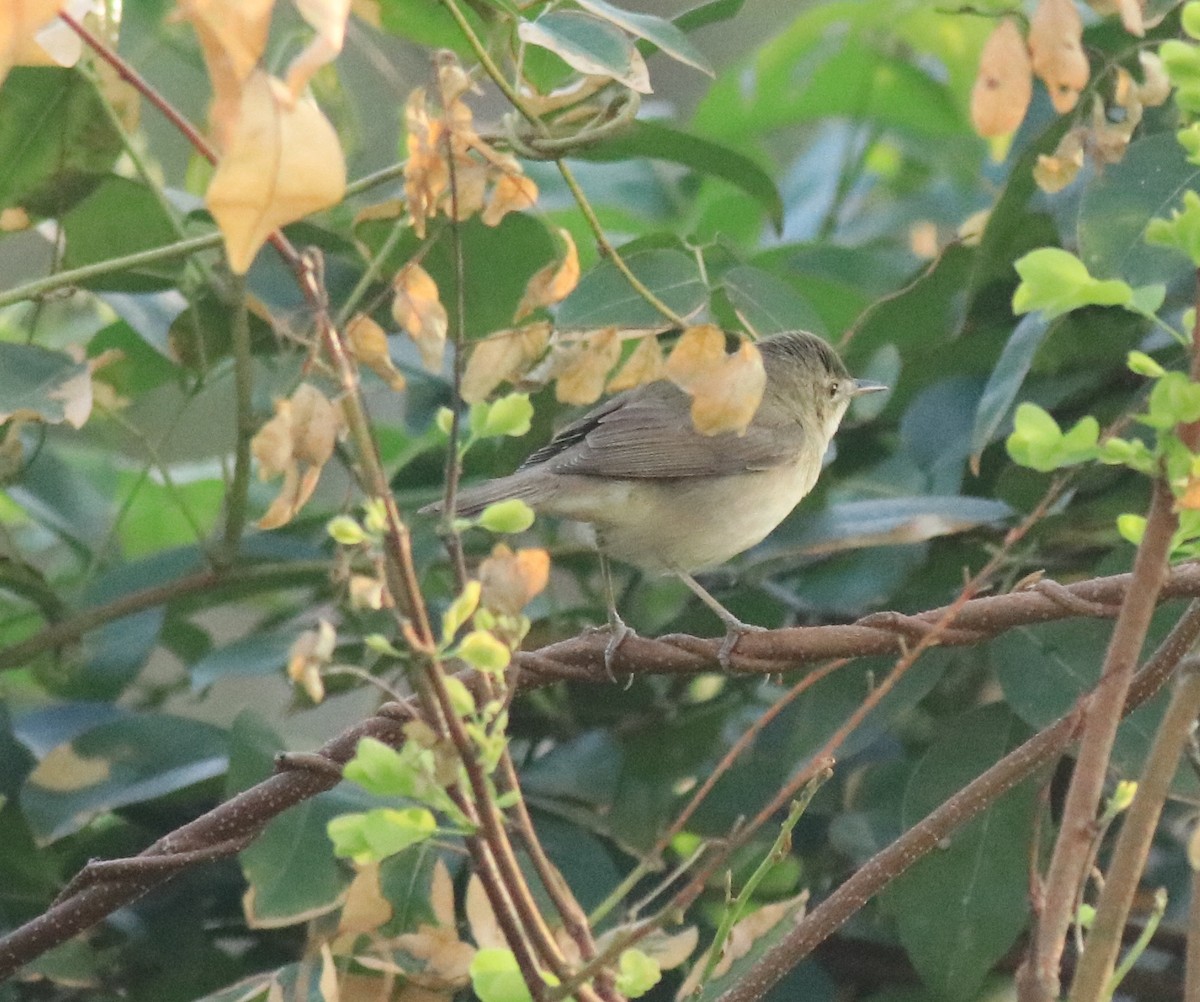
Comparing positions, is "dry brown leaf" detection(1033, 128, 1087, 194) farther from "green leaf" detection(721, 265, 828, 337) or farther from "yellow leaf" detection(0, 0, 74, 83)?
"yellow leaf" detection(0, 0, 74, 83)

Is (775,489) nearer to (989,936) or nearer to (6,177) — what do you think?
(989,936)

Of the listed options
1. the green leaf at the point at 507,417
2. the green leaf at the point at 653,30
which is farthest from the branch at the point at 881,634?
the green leaf at the point at 653,30

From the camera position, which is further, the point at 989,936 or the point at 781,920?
the point at 989,936

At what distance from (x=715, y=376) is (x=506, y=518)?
39 centimetres

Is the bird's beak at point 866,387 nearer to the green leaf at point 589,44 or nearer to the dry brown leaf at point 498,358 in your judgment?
the green leaf at point 589,44

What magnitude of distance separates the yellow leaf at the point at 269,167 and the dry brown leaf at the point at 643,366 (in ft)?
2.33

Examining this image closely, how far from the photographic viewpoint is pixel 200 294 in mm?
2451

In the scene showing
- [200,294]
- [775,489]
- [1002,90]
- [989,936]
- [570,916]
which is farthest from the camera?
[775,489]

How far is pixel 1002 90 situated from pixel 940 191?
2067 millimetres

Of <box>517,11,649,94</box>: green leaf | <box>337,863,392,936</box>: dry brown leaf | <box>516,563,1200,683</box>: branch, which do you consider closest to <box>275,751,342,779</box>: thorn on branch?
<box>337,863,392,936</box>: dry brown leaf

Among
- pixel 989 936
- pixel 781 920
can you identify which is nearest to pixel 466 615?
pixel 781 920

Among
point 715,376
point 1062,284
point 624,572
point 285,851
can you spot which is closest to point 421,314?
point 715,376

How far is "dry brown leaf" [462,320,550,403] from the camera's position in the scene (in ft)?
5.00

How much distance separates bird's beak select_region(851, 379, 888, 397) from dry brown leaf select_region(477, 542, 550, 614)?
1.50 meters
